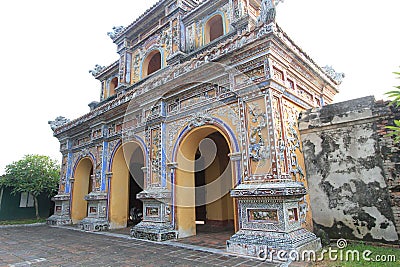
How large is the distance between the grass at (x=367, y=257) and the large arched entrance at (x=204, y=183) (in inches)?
143

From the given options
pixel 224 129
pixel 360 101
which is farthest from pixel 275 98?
pixel 360 101

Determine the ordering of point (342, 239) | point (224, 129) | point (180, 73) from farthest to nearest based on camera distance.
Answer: point (180, 73) < point (224, 129) < point (342, 239)

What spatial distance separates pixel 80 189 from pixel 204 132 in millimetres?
7557

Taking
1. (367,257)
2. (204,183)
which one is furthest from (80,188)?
(367,257)

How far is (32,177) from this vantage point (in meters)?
14.2

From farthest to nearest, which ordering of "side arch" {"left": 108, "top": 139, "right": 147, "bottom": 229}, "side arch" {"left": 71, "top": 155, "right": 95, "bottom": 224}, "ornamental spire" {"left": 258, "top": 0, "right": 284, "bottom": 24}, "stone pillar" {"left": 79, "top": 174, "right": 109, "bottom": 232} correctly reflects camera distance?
"side arch" {"left": 71, "top": 155, "right": 95, "bottom": 224} < "side arch" {"left": 108, "top": 139, "right": 147, "bottom": 229} < "stone pillar" {"left": 79, "top": 174, "right": 109, "bottom": 232} < "ornamental spire" {"left": 258, "top": 0, "right": 284, "bottom": 24}

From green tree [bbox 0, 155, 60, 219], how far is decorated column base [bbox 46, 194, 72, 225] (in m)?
2.78

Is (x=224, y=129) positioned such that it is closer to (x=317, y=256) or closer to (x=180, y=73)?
(x=180, y=73)

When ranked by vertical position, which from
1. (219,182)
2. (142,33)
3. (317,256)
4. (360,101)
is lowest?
(317,256)

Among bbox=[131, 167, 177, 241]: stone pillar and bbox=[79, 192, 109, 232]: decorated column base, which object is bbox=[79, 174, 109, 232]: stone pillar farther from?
bbox=[131, 167, 177, 241]: stone pillar

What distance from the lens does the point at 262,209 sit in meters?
5.28

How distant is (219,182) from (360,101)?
5229 mm

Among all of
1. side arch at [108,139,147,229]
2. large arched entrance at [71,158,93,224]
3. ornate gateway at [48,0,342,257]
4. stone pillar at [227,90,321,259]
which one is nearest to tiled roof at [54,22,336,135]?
ornate gateway at [48,0,342,257]

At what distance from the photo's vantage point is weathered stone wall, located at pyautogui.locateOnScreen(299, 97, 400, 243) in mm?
5520
